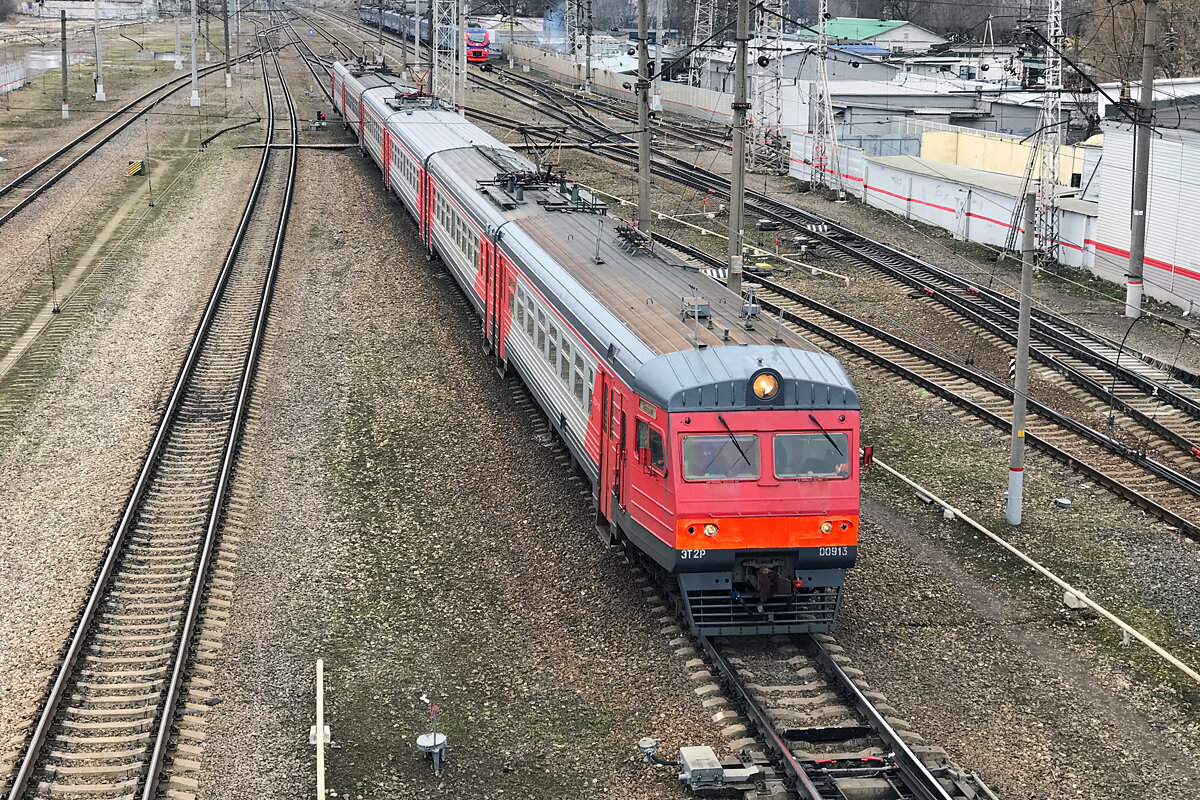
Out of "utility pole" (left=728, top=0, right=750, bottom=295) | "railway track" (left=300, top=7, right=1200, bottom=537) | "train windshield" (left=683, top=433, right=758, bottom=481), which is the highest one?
"utility pole" (left=728, top=0, right=750, bottom=295)

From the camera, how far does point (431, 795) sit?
11.5 metres

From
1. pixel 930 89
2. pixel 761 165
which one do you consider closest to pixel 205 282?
pixel 761 165

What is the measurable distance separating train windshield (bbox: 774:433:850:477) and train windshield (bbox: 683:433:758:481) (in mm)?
267

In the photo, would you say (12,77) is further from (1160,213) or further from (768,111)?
(1160,213)

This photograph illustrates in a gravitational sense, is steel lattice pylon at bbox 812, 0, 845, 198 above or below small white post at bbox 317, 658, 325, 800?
above

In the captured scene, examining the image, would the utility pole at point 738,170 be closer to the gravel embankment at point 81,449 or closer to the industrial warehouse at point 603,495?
the industrial warehouse at point 603,495

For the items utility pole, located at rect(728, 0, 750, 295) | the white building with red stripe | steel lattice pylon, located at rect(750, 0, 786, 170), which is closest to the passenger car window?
utility pole, located at rect(728, 0, 750, 295)

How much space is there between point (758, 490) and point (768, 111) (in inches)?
1754

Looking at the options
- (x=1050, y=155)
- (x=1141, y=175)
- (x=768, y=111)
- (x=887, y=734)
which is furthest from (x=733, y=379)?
(x=768, y=111)

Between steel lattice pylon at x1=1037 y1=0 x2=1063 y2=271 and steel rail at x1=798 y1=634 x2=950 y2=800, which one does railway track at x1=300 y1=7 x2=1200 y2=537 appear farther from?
steel rail at x1=798 y1=634 x2=950 y2=800

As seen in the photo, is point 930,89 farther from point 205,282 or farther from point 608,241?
point 608,241

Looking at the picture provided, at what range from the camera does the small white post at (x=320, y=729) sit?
37.1 feet

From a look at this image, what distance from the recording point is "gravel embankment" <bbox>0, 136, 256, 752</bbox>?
14500 millimetres

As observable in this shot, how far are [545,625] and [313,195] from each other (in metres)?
29.6
